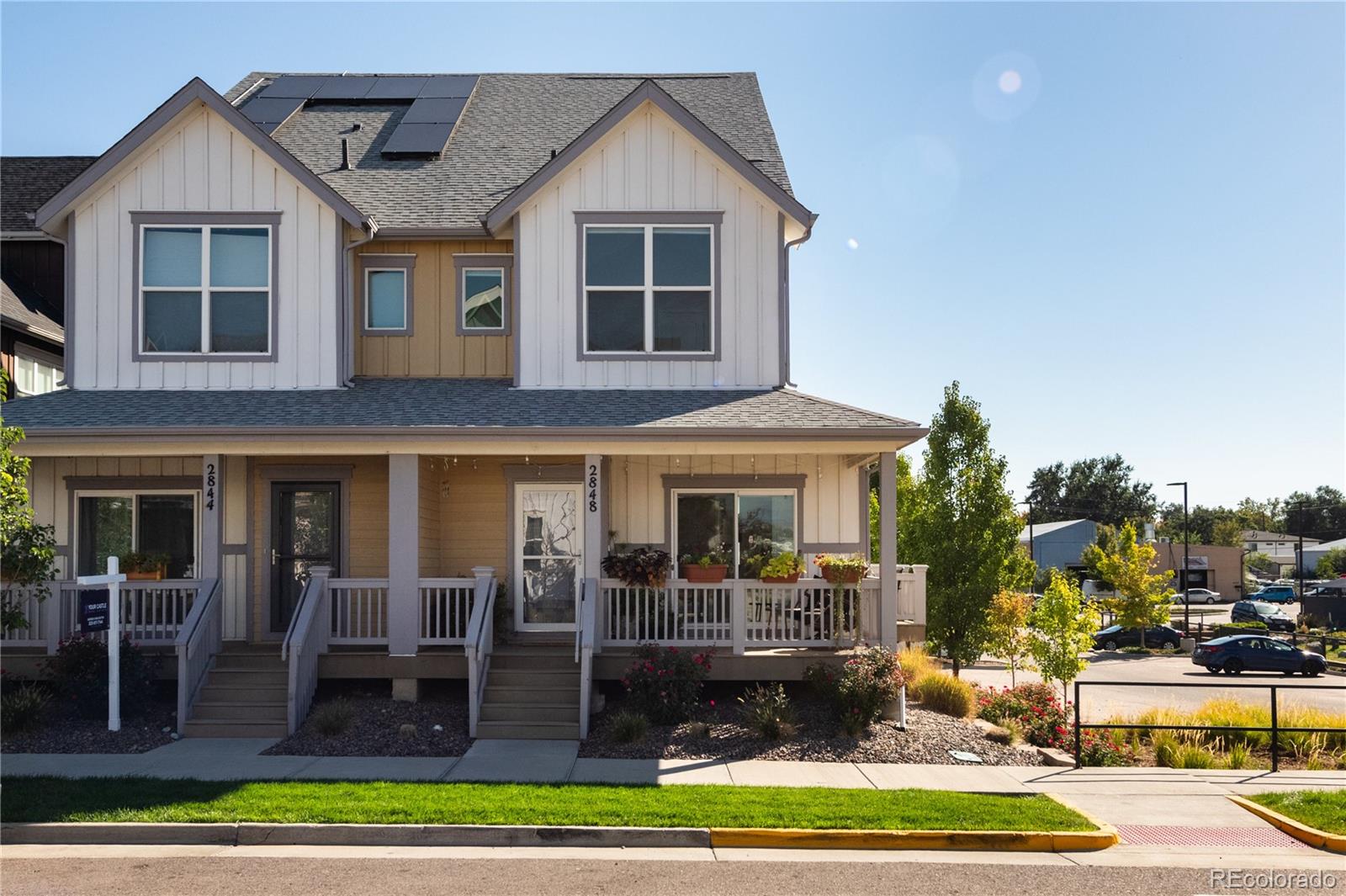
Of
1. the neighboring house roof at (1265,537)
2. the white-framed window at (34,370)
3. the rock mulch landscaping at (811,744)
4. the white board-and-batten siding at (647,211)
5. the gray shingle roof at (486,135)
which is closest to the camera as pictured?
the rock mulch landscaping at (811,744)

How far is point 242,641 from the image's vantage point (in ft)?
49.8

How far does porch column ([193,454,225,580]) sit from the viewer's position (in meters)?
13.9

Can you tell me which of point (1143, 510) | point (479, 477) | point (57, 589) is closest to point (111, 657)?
point (57, 589)

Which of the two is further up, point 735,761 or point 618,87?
point 618,87

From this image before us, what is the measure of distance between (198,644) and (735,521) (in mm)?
7401

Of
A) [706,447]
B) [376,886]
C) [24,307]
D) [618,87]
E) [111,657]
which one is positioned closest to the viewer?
[376,886]

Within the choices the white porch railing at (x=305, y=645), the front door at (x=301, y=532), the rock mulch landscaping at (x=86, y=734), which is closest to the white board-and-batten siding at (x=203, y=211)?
the front door at (x=301, y=532)

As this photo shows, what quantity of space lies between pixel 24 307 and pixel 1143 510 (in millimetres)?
122247

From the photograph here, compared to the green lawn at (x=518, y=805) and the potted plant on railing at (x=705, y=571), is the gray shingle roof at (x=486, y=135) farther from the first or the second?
the green lawn at (x=518, y=805)

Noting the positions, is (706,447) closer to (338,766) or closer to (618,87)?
(338,766)

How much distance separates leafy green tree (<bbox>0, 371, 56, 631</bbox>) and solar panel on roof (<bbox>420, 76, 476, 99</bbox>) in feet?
33.0

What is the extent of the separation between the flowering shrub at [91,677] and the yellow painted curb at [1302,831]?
1250cm

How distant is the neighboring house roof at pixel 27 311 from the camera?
17828 millimetres

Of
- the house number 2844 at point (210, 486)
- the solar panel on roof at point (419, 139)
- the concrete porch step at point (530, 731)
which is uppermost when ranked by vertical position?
the solar panel on roof at point (419, 139)
